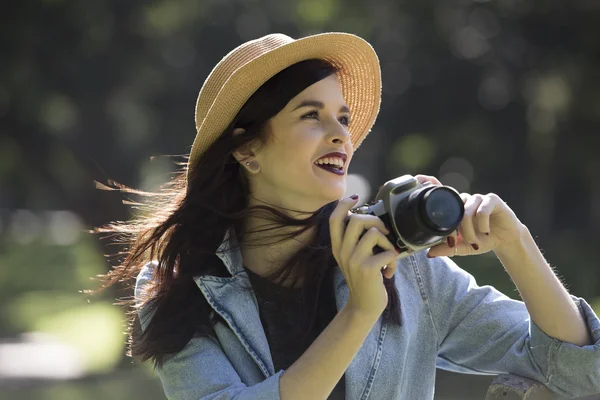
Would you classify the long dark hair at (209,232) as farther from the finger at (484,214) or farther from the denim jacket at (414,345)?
the finger at (484,214)

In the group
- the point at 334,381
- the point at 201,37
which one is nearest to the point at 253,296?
the point at 334,381

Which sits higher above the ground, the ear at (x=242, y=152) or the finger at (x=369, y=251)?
the ear at (x=242, y=152)

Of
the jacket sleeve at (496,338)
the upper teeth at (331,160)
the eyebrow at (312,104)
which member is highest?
the eyebrow at (312,104)

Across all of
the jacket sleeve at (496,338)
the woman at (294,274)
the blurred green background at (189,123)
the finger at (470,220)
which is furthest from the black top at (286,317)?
the blurred green background at (189,123)

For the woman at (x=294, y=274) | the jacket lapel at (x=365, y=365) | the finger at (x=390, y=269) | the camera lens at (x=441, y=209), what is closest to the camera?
the camera lens at (x=441, y=209)

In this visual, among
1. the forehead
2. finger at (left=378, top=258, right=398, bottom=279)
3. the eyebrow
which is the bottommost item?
finger at (left=378, top=258, right=398, bottom=279)

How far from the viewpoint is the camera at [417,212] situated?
2043 mm

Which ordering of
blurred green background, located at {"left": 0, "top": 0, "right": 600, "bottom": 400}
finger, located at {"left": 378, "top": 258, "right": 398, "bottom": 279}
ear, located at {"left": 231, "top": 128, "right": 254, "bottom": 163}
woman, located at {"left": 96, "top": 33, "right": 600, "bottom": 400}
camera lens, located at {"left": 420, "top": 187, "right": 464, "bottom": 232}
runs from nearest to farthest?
camera lens, located at {"left": 420, "top": 187, "right": 464, "bottom": 232} → finger, located at {"left": 378, "top": 258, "right": 398, "bottom": 279} → woman, located at {"left": 96, "top": 33, "right": 600, "bottom": 400} → ear, located at {"left": 231, "top": 128, "right": 254, "bottom": 163} → blurred green background, located at {"left": 0, "top": 0, "right": 600, "bottom": 400}

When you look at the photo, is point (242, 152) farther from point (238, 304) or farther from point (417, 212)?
point (417, 212)

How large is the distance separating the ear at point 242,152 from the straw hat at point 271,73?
0.13ft

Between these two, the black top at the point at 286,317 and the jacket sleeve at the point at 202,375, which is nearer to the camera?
the jacket sleeve at the point at 202,375

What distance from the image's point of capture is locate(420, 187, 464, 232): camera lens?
6.68 feet

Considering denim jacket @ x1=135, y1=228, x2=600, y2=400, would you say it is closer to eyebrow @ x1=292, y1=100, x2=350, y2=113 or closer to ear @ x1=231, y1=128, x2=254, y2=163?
ear @ x1=231, y1=128, x2=254, y2=163

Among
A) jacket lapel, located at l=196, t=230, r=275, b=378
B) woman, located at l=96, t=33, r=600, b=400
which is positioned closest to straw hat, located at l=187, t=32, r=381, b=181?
woman, located at l=96, t=33, r=600, b=400
